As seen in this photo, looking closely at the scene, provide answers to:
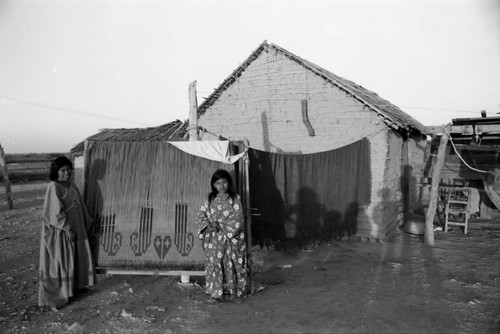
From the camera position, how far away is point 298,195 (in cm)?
590

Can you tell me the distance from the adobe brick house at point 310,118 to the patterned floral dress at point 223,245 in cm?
394

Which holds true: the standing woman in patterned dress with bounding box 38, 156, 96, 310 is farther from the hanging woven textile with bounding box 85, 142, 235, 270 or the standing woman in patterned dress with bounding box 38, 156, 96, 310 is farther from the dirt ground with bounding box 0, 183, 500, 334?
the hanging woven textile with bounding box 85, 142, 235, 270

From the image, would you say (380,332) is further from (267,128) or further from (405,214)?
(405,214)

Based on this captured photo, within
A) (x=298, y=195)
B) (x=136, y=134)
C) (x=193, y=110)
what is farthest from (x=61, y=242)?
(x=136, y=134)

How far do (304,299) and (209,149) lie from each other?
228 cm

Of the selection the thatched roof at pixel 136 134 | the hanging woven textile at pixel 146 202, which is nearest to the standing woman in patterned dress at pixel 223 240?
the hanging woven textile at pixel 146 202

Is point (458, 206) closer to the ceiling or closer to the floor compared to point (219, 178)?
closer to the floor

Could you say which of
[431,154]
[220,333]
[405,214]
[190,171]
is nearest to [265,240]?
[190,171]

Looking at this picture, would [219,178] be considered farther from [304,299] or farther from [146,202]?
[304,299]

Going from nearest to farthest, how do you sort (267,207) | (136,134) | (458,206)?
(267,207), (458,206), (136,134)

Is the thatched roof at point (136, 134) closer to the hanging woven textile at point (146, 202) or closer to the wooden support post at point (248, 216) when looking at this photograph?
the hanging woven textile at point (146, 202)

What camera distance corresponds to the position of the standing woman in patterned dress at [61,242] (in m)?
3.95

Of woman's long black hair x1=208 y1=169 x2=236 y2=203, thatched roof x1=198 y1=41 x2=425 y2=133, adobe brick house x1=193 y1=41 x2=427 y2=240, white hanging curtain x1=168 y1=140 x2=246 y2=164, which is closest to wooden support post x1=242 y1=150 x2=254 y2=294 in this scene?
white hanging curtain x1=168 y1=140 x2=246 y2=164

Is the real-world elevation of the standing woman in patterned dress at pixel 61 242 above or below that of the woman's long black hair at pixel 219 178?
below
